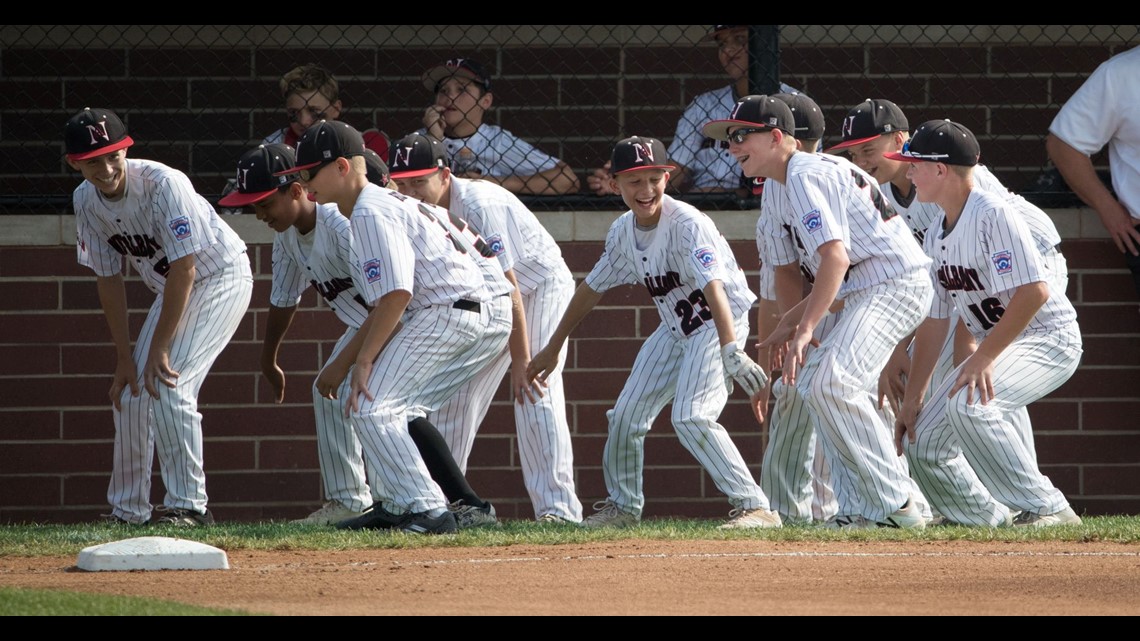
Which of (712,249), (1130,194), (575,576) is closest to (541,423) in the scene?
(712,249)

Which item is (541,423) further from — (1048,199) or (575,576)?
(1048,199)

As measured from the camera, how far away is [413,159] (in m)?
7.24

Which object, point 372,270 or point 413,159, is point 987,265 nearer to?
point 372,270

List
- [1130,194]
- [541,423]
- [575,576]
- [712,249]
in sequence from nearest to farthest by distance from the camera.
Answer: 1. [575,576]
2. [712,249]
3. [541,423]
4. [1130,194]

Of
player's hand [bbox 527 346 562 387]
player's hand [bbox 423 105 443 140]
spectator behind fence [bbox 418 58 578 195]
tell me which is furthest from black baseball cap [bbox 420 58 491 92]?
player's hand [bbox 527 346 562 387]

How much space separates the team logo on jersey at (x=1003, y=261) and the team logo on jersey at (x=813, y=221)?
671 millimetres

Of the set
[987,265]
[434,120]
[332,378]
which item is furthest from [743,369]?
[434,120]

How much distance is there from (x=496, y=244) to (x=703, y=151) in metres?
2.13

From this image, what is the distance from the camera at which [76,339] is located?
29.1 feet

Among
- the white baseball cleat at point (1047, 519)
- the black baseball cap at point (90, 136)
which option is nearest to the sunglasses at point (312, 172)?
the black baseball cap at point (90, 136)

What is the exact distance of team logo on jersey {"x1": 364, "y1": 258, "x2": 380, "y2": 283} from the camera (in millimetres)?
6391

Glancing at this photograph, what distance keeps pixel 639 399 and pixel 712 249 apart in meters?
0.77

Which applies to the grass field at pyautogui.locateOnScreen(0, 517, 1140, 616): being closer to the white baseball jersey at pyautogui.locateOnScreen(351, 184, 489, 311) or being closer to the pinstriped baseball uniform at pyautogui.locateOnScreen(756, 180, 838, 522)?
the pinstriped baseball uniform at pyautogui.locateOnScreen(756, 180, 838, 522)
